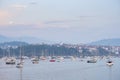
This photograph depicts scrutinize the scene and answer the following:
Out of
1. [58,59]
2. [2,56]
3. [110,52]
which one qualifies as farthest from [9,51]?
[110,52]

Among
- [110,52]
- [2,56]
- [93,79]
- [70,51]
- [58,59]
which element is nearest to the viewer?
[93,79]

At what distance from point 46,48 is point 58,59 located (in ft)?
31.6

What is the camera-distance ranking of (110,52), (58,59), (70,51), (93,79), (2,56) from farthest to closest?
1. (110,52)
2. (70,51)
3. (2,56)
4. (58,59)
5. (93,79)

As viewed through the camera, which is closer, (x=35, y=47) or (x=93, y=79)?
(x=93, y=79)

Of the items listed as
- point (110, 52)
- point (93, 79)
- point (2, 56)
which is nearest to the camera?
point (93, 79)

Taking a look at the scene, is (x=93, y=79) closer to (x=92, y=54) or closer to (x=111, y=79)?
(x=111, y=79)

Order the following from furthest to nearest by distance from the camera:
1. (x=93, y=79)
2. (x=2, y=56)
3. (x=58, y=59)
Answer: (x=2, y=56), (x=58, y=59), (x=93, y=79)

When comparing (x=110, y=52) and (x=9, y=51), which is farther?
(x=110, y=52)

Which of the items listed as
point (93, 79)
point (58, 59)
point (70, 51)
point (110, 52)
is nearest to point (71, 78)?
point (93, 79)

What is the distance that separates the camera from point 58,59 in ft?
240

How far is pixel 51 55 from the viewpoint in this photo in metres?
80.3

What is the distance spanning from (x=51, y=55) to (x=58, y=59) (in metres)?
7.34

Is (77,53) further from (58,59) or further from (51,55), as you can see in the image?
(58,59)

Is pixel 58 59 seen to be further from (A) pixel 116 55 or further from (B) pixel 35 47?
(A) pixel 116 55
